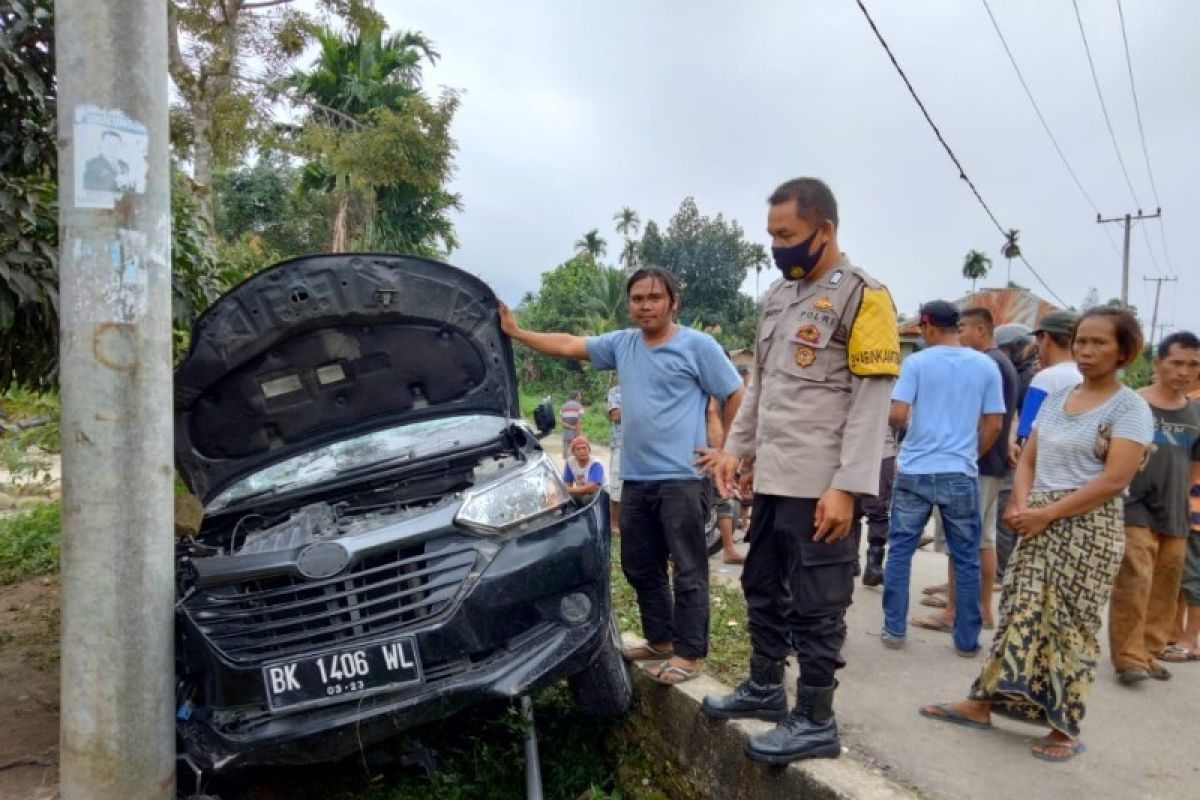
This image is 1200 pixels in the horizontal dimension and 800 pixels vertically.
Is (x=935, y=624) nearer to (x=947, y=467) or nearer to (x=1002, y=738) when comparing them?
(x=947, y=467)

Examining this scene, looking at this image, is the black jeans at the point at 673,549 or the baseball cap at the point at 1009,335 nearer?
the black jeans at the point at 673,549

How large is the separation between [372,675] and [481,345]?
151 centimetres

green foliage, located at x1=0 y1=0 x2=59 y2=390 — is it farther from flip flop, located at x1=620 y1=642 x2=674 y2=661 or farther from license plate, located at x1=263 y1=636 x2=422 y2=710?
flip flop, located at x1=620 y1=642 x2=674 y2=661

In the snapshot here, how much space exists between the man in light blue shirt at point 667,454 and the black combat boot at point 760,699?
1.19ft

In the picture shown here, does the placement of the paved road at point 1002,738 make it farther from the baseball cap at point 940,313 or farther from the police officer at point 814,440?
the baseball cap at point 940,313

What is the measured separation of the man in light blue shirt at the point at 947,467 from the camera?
3.87 m

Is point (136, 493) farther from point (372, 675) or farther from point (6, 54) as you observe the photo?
point (6, 54)

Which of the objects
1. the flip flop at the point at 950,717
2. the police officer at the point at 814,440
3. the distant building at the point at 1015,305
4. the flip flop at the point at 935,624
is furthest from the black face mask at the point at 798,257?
the distant building at the point at 1015,305

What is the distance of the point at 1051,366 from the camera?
4.34m

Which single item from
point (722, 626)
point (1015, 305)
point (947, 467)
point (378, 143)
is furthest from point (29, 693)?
point (1015, 305)

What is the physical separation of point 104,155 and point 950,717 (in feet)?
11.7

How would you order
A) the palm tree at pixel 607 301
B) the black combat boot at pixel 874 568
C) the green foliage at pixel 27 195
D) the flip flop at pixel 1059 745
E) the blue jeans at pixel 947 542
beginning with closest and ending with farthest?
the flip flop at pixel 1059 745 < the green foliage at pixel 27 195 < the blue jeans at pixel 947 542 < the black combat boot at pixel 874 568 < the palm tree at pixel 607 301

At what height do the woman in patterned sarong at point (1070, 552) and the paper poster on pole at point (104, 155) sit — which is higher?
the paper poster on pole at point (104, 155)

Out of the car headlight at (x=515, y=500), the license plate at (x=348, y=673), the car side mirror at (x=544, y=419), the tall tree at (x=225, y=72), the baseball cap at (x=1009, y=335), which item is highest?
the tall tree at (x=225, y=72)
